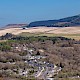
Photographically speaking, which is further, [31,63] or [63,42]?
[63,42]

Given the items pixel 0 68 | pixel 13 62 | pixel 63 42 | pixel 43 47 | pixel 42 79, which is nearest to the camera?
pixel 42 79

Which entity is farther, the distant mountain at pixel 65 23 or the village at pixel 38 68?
the distant mountain at pixel 65 23

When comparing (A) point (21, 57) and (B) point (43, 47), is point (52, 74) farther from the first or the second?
(B) point (43, 47)

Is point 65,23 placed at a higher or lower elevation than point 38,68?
higher

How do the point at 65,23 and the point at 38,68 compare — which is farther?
the point at 65,23

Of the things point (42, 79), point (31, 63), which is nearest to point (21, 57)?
point (31, 63)

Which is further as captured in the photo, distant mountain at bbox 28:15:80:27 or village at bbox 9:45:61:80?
distant mountain at bbox 28:15:80:27

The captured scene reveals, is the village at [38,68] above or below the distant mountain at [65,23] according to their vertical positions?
below

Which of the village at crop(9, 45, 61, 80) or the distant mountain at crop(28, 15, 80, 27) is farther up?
the distant mountain at crop(28, 15, 80, 27)

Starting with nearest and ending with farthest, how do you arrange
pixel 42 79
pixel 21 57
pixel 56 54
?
pixel 42 79, pixel 21 57, pixel 56 54

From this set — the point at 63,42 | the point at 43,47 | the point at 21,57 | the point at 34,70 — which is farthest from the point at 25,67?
the point at 63,42
